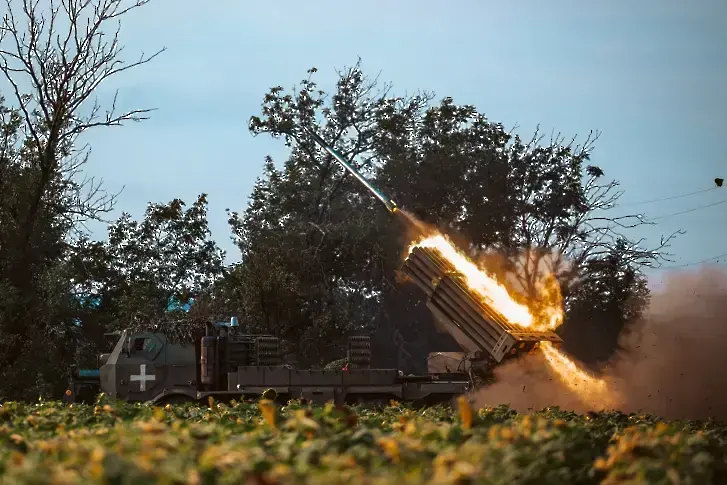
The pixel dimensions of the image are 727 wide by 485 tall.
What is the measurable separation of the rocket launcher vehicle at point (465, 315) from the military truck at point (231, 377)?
1.21 meters

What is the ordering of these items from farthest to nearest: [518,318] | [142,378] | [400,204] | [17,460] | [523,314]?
[400,204]
[142,378]
[523,314]
[518,318]
[17,460]

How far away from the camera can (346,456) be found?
18.3ft

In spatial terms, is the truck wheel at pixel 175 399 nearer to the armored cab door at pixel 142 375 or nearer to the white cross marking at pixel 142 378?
the armored cab door at pixel 142 375

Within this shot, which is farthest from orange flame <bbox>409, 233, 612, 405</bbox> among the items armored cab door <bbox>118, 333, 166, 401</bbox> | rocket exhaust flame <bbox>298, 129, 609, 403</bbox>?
armored cab door <bbox>118, 333, 166, 401</bbox>

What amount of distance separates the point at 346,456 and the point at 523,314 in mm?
16761

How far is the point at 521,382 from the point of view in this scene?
2064 centimetres

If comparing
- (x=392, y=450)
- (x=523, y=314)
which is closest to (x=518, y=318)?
(x=523, y=314)

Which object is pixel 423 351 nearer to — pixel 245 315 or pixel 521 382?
pixel 245 315

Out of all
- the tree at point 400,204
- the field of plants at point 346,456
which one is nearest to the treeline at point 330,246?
the tree at point 400,204

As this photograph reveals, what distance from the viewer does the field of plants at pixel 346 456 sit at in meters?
4.84

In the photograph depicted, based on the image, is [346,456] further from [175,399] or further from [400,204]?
[400,204]

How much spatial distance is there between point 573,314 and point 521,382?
20455 millimetres

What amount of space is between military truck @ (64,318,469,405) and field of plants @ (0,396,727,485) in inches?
532

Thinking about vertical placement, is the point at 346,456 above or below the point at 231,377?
below
